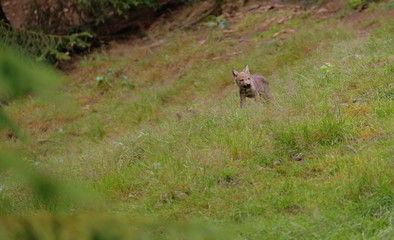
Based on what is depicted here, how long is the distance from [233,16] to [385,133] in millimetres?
11407

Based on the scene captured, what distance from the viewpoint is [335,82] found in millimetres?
7973

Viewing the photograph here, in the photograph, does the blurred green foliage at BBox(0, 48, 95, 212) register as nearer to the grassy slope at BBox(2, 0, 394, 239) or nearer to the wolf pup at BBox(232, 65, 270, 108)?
the grassy slope at BBox(2, 0, 394, 239)

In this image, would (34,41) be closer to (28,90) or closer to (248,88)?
(248,88)

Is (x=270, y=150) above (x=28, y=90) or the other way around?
the other way around

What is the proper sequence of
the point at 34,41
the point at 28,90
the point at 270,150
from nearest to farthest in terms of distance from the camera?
the point at 28,90
the point at 270,150
the point at 34,41

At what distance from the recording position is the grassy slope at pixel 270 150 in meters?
4.61

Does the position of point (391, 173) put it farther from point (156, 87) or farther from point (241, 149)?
point (156, 87)

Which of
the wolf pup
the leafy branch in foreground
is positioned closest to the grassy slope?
the wolf pup

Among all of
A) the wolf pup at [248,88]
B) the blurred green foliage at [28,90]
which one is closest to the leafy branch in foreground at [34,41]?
the wolf pup at [248,88]

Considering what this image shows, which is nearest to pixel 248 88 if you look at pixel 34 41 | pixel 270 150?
pixel 270 150

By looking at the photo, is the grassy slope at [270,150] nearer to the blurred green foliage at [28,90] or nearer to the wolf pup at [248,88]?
the blurred green foliage at [28,90]

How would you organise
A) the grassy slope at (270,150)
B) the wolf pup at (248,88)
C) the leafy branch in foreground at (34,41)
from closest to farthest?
the grassy slope at (270,150)
the wolf pup at (248,88)
the leafy branch in foreground at (34,41)

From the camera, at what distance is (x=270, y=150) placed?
602 centimetres

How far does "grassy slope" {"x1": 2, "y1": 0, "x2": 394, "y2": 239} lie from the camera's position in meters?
4.61
